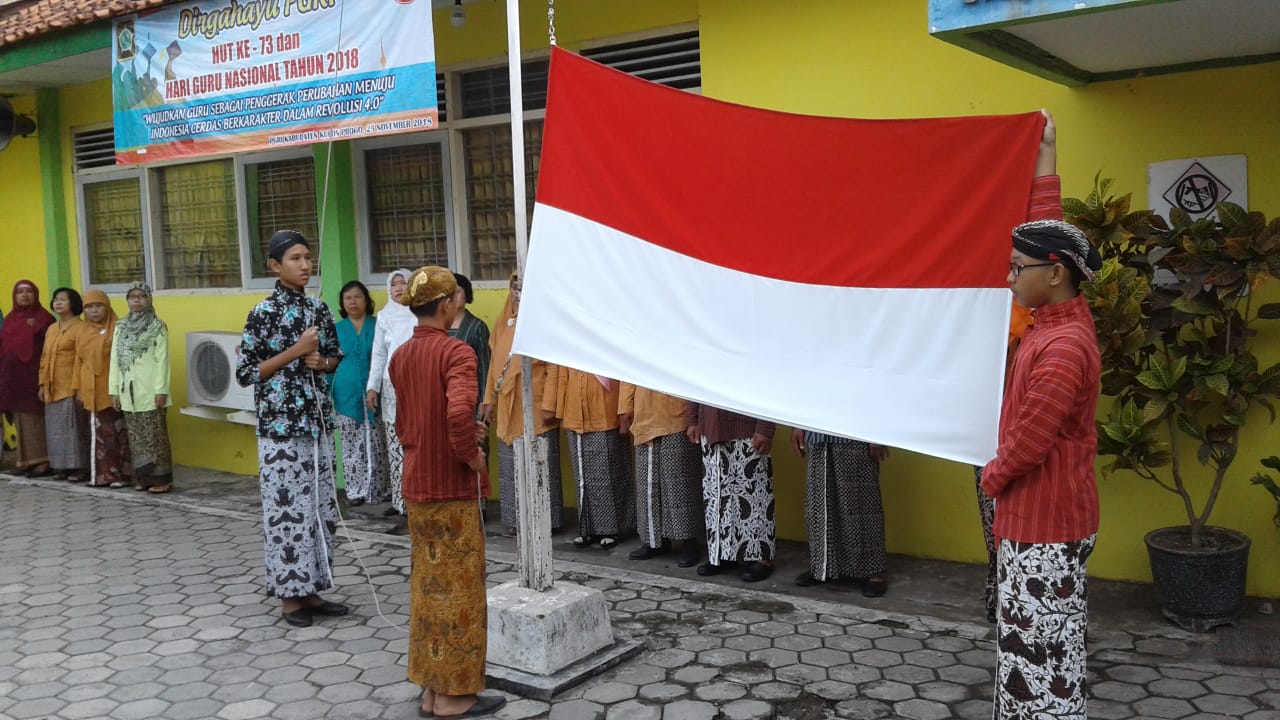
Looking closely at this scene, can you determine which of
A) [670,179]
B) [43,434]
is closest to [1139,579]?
[670,179]

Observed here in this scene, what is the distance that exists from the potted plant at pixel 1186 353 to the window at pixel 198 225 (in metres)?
7.14

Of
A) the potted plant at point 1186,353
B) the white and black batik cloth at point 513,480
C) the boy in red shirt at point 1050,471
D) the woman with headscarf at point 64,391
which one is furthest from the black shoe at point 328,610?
the woman with headscarf at point 64,391

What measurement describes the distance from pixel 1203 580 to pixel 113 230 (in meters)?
9.59

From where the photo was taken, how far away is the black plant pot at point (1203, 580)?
4.59 metres

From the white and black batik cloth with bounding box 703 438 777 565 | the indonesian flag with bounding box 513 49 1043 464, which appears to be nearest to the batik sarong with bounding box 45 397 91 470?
the white and black batik cloth with bounding box 703 438 777 565

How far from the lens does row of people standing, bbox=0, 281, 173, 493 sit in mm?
8547

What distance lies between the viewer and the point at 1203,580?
15.1 feet

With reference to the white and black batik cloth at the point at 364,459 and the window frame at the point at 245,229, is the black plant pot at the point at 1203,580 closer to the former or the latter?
the white and black batik cloth at the point at 364,459

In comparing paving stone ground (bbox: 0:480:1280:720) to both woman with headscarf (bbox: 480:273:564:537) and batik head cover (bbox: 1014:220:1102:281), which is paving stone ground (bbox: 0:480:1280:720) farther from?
batik head cover (bbox: 1014:220:1102:281)

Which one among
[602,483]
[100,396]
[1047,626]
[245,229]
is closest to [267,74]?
[245,229]

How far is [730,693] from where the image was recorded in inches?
167

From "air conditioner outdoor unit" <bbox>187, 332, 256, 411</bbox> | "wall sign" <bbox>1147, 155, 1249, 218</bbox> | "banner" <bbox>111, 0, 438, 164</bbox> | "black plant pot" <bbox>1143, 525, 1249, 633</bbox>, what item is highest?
"banner" <bbox>111, 0, 438, 164</bbox>

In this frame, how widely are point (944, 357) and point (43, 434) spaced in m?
8.71

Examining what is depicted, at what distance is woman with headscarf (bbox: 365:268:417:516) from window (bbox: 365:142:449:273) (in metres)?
0.54
